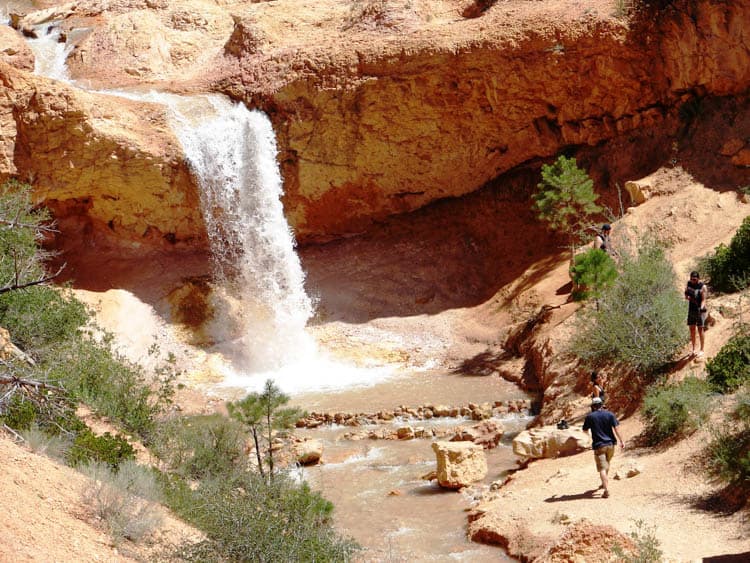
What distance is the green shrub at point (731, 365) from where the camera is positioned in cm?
1327

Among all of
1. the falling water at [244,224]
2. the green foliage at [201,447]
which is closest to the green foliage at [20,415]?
the green foliage at [201,447]

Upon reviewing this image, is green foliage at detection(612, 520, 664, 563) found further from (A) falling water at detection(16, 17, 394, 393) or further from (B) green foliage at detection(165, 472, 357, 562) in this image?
(A) falling water at detection(16, 17, 394, 393)

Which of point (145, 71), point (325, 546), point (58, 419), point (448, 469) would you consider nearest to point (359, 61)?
point (145, 71)

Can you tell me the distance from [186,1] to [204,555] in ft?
98.0

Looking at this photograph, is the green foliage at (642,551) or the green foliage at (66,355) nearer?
the green foliage at (642,551)

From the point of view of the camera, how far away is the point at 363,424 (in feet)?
62.8

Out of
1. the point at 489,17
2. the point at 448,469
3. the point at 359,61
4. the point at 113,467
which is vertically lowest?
the point at 448,469

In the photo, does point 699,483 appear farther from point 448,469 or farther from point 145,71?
point 145,71

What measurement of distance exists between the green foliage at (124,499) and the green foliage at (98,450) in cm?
33

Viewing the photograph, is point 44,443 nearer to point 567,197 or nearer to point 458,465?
point 458,465

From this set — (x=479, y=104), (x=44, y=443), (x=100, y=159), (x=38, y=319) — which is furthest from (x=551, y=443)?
(x=100, y=159)

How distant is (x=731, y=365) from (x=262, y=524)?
26.0 ft

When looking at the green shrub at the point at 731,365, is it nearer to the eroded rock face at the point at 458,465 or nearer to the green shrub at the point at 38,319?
the eroded rock face at the point at 458,465

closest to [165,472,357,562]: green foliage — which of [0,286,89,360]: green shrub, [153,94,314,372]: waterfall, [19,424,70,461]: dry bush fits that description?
[19,424,70,461]: dry bush
